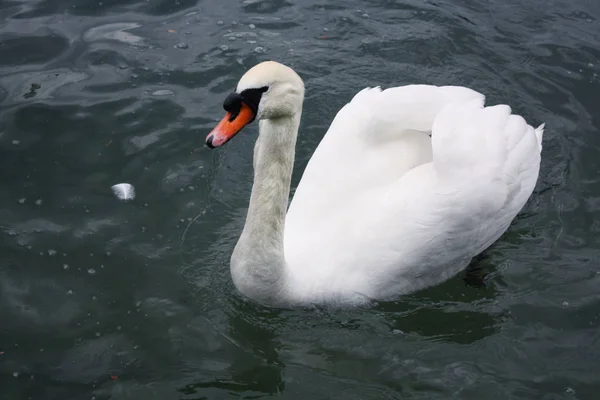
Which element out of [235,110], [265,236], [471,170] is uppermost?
[235,110]

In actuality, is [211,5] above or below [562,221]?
above

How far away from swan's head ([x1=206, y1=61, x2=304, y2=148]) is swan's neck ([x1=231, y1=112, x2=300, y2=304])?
0.22 m

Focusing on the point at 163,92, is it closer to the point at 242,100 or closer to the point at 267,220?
the point at 267,220

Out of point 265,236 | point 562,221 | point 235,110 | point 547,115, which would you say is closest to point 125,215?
point 265,236

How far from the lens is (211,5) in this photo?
9875 mm

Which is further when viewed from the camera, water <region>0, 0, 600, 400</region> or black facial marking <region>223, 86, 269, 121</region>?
water <region>0, 0, 600, 400</region>

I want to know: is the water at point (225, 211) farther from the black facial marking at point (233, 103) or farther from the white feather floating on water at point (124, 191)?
the black facial marking at point (233, 103)

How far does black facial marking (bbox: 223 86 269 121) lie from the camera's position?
16.1 ft

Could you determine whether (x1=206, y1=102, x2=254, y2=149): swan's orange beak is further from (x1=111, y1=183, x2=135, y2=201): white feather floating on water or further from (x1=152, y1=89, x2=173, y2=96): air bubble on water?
(x1=152, y1=89, x2=173, y2=96): air bubble on water

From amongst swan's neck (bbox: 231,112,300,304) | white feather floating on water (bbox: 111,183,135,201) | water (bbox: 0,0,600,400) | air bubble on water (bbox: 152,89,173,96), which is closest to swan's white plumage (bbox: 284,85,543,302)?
swan's neck (bbox: 231,112,300,304)

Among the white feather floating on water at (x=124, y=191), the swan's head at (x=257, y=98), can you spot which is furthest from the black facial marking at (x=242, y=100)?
the white feather floating on water at (x=124, y=191)

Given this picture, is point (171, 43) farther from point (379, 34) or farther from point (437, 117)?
point (437, 117)

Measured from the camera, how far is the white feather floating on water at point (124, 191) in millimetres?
7023

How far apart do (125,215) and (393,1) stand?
16.4 feet
